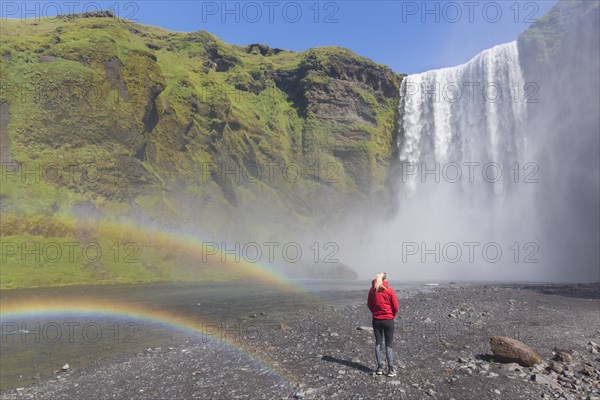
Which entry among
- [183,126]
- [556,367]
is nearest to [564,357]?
[556,367]

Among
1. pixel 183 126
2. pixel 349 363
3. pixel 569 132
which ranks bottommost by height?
pixel 349 363

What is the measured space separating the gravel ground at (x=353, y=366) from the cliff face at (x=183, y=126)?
61090 millimetres

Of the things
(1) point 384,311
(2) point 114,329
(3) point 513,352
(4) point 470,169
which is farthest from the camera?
(4) point 470,169

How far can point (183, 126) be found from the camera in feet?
319

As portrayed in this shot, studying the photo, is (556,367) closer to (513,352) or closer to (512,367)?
(513,352)

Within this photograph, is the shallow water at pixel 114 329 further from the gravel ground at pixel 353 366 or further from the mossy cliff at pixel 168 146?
the mossy cliff at pixel 168 146

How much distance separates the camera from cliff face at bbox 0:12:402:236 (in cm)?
7512

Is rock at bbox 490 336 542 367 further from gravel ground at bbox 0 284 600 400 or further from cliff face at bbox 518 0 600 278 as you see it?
cliff face at bbox 518 0 600 278

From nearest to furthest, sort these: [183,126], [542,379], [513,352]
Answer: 1. [542,379]
2. [513,352]
3. [183,126]

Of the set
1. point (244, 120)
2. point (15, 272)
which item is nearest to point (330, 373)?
point (15, 272)

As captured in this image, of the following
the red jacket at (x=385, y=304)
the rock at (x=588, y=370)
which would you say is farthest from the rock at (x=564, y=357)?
the red jacket at (x=385, y=304)

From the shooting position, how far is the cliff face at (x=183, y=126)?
75.1 meters

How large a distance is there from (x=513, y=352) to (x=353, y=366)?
541 centimetres

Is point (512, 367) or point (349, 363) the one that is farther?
point (349, 363)
